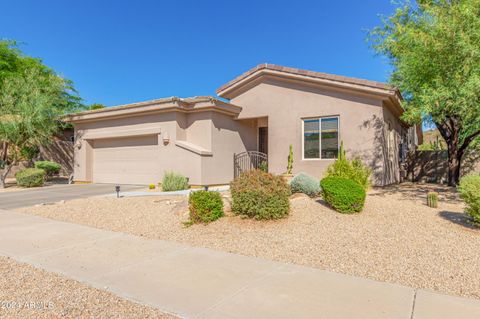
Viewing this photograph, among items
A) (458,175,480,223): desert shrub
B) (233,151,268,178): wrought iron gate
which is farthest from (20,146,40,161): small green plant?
(458,175,480,223): desert shrub

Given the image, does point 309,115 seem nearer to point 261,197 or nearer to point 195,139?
point 195,139

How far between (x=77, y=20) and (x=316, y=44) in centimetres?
1726

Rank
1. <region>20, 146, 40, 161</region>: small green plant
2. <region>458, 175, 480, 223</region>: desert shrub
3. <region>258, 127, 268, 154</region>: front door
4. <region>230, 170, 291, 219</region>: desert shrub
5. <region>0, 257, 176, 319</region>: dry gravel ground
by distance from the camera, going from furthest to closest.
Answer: <region>20, 146, 40, 161</region>: small green plant, <region>258, 127, 268, 154</region>: front door, <region>230, 170, 291, 219</region>: desert shrub, <region>458, 175, 480, 223</region>: desert shrub, <region>0, 257, 176, 319</region>: dry gravel ground

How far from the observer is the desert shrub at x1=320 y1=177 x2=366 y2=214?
7.06 meters

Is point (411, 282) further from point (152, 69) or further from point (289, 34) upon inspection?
point (152, 69)

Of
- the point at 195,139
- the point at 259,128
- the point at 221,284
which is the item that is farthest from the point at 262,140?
the point at 221,284

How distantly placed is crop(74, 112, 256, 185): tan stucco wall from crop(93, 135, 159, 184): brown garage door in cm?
42

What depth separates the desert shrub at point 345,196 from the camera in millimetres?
7062

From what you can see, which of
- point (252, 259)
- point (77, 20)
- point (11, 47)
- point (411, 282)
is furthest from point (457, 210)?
point (11, 47)

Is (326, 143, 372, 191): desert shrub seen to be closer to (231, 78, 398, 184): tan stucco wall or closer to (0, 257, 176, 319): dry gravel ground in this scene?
(231, 78, 398, 184): tan stucco wall

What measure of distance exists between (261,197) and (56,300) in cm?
435

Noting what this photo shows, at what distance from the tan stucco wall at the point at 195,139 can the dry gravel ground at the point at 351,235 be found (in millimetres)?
4101

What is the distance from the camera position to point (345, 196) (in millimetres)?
7070

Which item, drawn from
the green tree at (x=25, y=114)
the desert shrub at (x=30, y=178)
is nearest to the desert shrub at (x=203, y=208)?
the desert shrub at (x=30, y=178)
